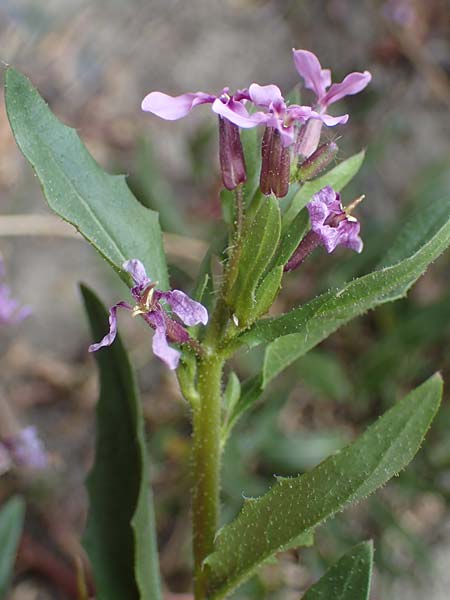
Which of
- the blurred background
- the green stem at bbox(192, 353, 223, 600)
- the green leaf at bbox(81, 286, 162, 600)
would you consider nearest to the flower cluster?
the green stem at bbox(192, 353, 223, 600)

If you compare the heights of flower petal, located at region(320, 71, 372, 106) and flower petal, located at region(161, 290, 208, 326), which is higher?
flower petal, located at region(320, 71, 372, 106)

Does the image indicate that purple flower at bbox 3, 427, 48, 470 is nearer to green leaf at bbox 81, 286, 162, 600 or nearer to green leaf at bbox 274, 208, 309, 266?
green leaf at bbox 81, 286, 162, 600

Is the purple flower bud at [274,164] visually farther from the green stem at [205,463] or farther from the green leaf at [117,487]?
the green leaf at [117,487]

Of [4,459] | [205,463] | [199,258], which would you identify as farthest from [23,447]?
[199,258]

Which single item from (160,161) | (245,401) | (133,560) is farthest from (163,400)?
(245,401)

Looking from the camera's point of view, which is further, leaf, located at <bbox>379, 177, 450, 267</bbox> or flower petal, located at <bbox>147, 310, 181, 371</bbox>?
leaf, located at <bbox>379, 177, 450, 267</bbox>

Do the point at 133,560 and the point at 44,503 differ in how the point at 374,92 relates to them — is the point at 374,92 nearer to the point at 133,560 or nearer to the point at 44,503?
the point at 44,503

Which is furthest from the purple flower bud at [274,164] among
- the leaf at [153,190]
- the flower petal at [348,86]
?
Result: the leaf at [153,190]
